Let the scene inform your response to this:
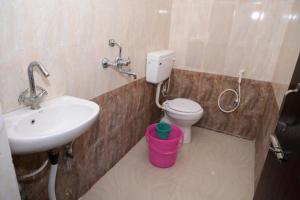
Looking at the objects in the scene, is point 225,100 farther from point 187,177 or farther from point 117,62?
point 117,62

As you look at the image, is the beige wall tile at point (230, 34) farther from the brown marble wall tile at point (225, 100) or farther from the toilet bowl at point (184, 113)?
the toilet bowl at point (184, 113)

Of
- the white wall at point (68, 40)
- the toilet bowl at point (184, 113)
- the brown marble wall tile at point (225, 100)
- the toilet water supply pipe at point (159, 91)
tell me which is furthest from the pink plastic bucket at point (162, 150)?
the brown marble wall tile at point (225, 100)

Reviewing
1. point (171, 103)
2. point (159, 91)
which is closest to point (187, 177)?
point (171, 103)

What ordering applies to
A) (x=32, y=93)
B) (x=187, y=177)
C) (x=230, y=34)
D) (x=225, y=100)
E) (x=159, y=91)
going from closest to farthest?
1. (x=32, y=93)
2. (x=187, y=177)
3. (x=230, y=34)
4. (x=159, y=91)
5. (x=225, y=100)

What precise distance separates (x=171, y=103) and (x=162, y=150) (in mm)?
602

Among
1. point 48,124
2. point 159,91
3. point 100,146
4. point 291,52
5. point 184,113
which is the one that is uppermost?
point 291,52

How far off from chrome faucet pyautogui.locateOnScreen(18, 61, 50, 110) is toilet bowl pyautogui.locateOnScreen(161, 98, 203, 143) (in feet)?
4.61

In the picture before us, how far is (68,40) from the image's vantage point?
1217 mm

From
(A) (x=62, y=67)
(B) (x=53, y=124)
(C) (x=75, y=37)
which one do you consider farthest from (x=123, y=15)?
(B) (x=53, y=124)

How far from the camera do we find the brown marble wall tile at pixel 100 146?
123 cm

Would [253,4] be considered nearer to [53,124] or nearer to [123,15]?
[123,15]

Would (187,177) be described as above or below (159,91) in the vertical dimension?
below

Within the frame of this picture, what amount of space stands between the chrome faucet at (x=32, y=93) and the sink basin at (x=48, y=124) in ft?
0.12

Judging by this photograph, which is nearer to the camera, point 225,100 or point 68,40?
point 68,40
